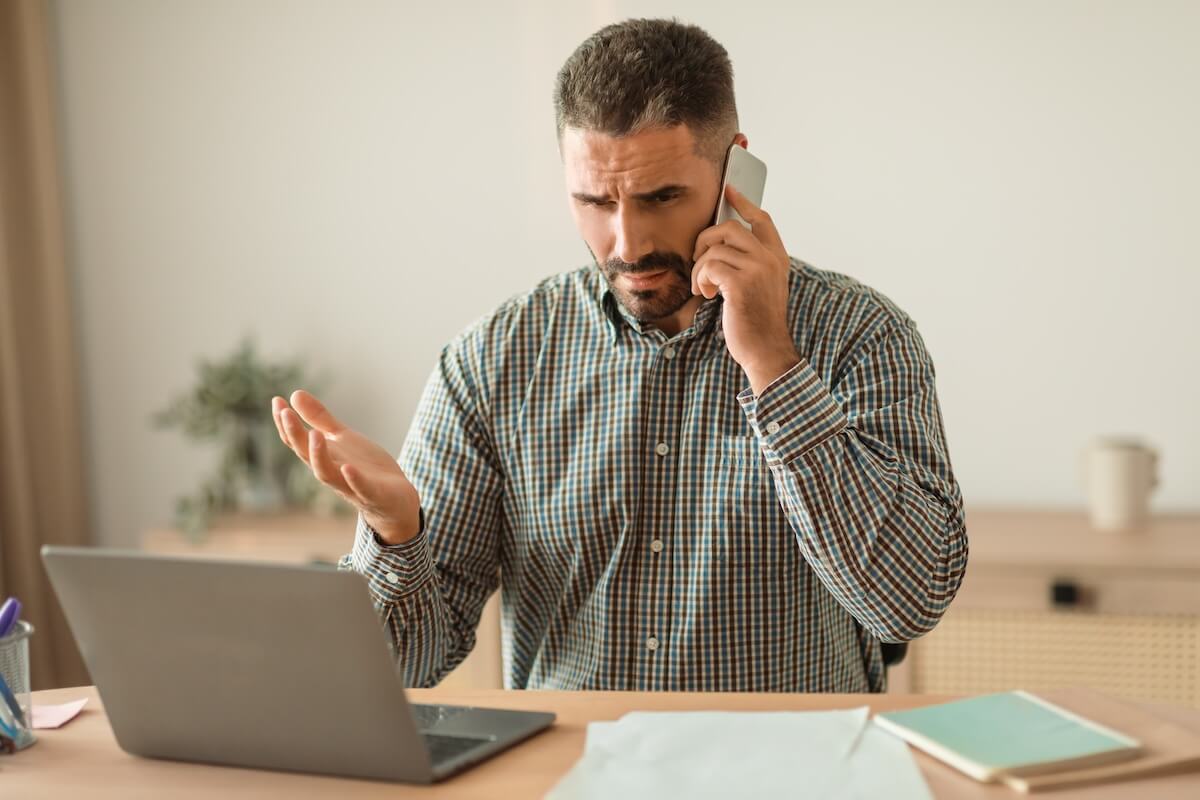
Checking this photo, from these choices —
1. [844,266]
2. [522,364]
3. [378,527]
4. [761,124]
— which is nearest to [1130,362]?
[844,266]

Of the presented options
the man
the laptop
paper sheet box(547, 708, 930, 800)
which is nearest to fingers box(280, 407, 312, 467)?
the man

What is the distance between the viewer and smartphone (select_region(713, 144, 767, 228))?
1.49 meters

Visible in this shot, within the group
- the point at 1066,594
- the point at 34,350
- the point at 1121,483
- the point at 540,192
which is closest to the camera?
the point at 1066,594

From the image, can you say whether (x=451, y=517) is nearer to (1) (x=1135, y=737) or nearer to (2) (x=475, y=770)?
(2) (x=475, y=770)

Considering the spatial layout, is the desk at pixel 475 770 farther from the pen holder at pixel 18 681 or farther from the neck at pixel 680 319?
the neck at pixel 680 319

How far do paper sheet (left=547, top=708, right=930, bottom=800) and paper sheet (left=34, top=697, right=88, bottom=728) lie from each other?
502 mm

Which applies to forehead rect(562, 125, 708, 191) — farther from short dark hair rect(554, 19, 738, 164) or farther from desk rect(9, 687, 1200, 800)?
desk rect(9, 687, 1200, 800)

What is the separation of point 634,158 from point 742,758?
2.36 feet

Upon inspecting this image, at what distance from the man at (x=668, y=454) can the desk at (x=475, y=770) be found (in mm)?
244

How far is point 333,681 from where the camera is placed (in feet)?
3.09

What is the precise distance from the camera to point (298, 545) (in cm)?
265

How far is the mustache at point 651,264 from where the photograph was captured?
1464mm

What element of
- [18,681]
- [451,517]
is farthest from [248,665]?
[451,517]

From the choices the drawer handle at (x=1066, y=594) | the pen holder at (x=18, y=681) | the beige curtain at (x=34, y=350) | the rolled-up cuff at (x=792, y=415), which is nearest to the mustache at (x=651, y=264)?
the rolled-up cuff at (x=792, y=415)
